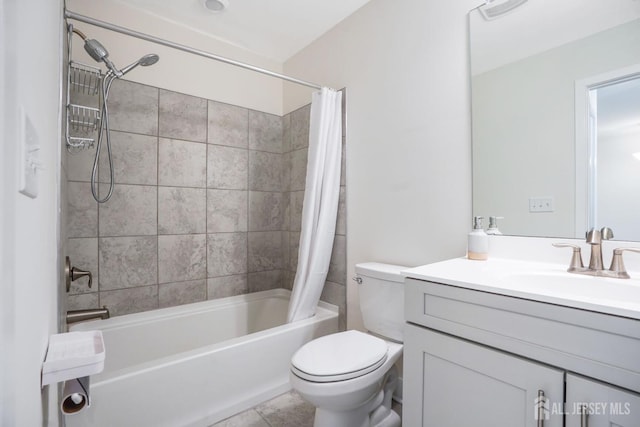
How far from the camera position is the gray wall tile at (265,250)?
8.23 ft

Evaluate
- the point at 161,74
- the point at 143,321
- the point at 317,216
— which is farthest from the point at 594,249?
the point at 161,74

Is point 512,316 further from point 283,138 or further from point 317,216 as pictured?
point 283,138

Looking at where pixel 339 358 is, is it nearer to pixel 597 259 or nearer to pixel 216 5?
pixel 597 259

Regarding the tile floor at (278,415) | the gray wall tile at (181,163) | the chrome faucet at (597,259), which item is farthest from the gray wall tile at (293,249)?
the chrome faucet at (597,259)

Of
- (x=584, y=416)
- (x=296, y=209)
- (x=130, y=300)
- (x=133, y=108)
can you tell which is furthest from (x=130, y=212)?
(x=584, y=416)

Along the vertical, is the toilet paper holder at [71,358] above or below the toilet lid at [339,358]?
above

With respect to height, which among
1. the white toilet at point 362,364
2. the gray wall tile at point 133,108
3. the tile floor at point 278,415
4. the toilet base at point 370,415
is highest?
the gray wall tile at point 133,108

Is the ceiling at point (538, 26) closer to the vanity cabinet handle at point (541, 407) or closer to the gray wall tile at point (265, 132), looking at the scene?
the vanity cabinet handle at point (541, 407)

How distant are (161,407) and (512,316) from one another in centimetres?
153

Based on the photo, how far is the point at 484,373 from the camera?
92 centimetres

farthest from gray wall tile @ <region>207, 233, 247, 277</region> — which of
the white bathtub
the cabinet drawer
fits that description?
the cabinet drawer

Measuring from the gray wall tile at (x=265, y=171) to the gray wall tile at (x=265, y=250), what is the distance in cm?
40

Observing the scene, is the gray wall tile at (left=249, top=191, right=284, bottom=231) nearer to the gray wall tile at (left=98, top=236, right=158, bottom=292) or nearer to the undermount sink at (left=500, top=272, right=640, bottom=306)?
the gray wall tile at (left=98, top=236, right=158, bottom=292)

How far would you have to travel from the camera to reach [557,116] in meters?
1.24
